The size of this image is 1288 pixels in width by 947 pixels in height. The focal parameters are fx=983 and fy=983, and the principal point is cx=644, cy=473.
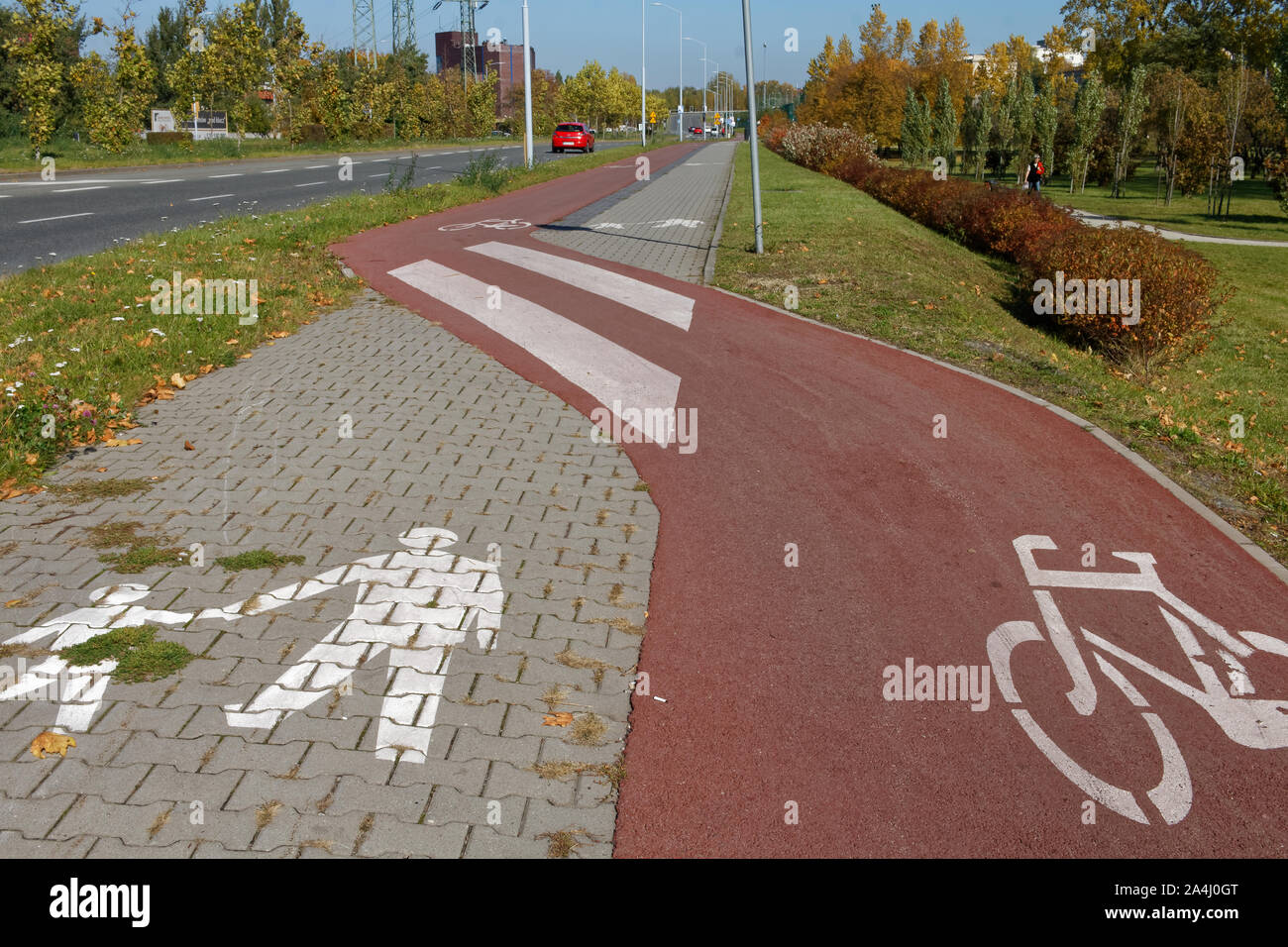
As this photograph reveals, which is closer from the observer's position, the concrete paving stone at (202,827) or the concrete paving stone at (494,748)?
the concrete paving stone at (202,827)

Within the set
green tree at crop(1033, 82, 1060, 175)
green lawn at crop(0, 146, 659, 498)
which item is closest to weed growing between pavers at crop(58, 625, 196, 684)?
green lawn at crop(0, 146, 659, 498)

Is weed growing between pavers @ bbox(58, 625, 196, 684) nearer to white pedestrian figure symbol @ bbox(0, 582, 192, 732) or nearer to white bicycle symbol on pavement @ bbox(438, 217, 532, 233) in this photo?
white pedestrian figure symbol @ bbox(0, 582, 192, 732)

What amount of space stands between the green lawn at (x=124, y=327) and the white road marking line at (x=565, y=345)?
146 cm

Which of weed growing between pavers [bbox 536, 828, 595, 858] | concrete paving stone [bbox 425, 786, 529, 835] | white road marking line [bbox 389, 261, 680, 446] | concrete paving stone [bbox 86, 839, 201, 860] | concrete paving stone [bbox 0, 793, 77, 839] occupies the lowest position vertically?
weed growing between pavers [bbox 536, 828, 595, 858]

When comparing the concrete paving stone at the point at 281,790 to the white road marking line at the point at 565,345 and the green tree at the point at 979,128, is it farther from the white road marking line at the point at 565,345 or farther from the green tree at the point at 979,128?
the green tree at the point at 979,128

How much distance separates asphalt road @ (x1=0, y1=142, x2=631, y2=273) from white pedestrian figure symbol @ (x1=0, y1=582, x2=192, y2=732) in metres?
10.8

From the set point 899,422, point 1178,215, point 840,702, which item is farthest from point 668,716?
point 1178,215

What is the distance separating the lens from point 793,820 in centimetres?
406

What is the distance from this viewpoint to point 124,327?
10469 millimetres

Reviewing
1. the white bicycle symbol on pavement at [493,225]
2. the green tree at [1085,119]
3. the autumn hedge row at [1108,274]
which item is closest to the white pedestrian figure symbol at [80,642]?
the autumn hedge row at [1108,274]

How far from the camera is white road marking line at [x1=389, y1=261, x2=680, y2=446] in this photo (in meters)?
9.73

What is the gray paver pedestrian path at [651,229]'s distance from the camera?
1705 cm
